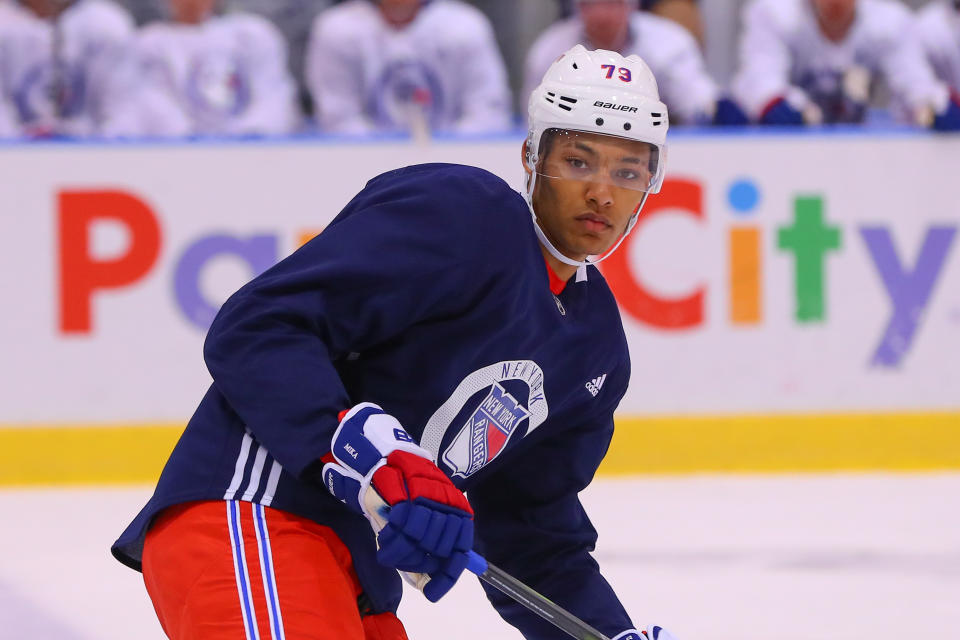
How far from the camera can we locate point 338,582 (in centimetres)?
170

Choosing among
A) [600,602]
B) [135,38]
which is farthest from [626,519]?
[135,38]

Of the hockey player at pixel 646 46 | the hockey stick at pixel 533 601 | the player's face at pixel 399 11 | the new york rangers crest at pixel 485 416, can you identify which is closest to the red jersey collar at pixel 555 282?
the new york rangers crest at pixel 485 416

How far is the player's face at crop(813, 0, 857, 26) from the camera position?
5.30 metres

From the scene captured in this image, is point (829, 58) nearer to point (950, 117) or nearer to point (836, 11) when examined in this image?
point (836, 11)

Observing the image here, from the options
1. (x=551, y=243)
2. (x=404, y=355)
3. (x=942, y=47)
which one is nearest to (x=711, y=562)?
(x=551, y=243)

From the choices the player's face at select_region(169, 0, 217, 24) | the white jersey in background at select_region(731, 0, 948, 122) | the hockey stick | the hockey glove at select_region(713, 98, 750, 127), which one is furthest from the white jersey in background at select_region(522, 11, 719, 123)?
the hockey stick

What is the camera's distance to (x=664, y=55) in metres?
Answer: 5.14

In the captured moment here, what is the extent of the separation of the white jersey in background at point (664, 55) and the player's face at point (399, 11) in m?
0.44

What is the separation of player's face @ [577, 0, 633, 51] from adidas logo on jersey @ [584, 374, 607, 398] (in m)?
3.27

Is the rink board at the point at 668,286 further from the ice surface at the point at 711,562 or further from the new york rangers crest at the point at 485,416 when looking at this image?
the new york rangers crest at the point at 485,416

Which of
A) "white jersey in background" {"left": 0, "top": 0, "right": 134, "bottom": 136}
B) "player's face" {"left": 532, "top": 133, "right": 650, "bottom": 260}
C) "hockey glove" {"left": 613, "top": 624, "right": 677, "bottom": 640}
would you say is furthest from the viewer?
"white jersey in background" {"left": 0, "top": 0, "right": 134, "bottom": 136}

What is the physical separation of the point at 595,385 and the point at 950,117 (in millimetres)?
2896

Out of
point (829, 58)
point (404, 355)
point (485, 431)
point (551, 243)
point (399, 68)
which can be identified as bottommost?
point (485, 431)

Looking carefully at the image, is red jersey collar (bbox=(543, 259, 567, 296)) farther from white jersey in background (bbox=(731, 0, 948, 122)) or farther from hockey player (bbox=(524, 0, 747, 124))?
white jersey in background (bbox=(731, 0, 948, 122))
